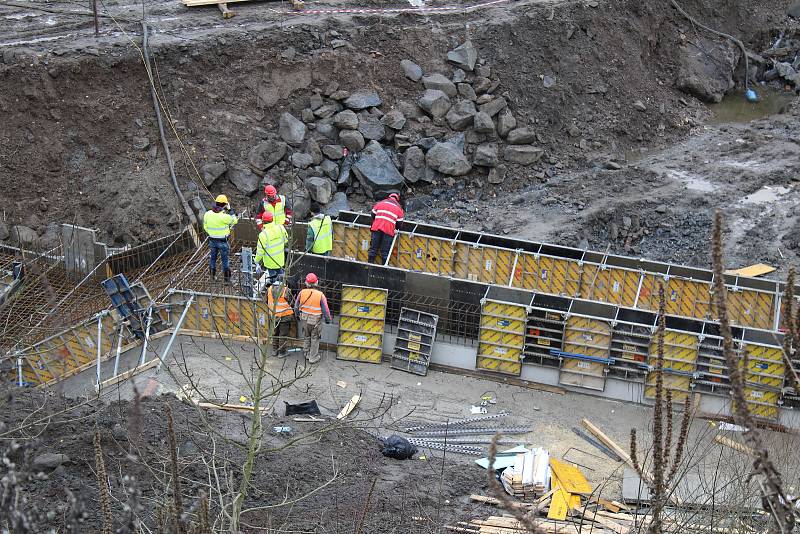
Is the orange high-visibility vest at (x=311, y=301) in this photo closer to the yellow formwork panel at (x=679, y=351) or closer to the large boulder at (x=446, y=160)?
the yellow formwork panel at (x=679, y=351)

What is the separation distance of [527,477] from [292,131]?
35.6 ft

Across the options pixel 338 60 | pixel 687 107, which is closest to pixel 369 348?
pixel 338 60

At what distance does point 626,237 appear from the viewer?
20.1m

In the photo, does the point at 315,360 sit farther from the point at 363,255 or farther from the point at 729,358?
the point at 729,358

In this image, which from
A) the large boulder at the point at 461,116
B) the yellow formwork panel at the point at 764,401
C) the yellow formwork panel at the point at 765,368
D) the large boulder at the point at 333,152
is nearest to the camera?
the yellow formwork panel at the point at 765,368

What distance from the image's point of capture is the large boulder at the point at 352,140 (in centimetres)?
Result: 2091

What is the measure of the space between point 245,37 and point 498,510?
13511 mm

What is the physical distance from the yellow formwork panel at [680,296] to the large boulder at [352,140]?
7.37 metres

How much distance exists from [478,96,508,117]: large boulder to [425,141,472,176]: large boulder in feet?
5.07

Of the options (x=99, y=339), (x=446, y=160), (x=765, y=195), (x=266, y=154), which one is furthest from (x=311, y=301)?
(x=765, y=195)

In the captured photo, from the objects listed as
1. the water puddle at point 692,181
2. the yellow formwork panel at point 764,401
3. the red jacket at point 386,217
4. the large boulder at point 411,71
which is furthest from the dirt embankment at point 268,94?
the yellow formwork panel at point 764,401

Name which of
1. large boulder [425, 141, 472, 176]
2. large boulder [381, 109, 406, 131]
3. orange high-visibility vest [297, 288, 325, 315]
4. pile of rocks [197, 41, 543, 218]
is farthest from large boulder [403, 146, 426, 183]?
orange high-visibility vest [297, 288, 325, 315]

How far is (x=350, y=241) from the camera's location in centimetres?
1748

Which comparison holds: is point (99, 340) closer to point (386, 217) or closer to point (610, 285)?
point (386, 217)
